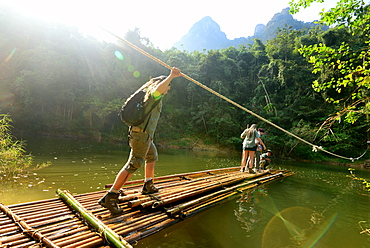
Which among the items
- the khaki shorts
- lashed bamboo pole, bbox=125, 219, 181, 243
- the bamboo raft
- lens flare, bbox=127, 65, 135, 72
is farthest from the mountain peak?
lashed bamboo pole, bbox=125, 219, 181, 243

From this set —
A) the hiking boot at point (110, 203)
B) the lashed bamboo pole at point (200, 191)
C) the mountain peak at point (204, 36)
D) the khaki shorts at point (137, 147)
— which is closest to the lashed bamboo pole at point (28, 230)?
the hiking boot at point (110, 203)

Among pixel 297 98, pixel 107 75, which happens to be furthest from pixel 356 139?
pixel 107 75

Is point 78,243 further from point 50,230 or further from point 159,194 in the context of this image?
point 159,194

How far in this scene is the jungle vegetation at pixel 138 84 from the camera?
21984 millimetres

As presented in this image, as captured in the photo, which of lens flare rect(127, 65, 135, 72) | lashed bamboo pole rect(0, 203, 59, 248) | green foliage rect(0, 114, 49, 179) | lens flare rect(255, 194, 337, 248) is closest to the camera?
lashed bamboo pole rect(0, 203, 59, 248)

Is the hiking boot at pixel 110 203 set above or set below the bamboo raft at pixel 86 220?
above

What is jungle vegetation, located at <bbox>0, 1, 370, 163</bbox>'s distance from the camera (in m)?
22.0

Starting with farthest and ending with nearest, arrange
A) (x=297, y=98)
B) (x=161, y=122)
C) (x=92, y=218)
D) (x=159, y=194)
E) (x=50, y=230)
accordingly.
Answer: (x=161, y=122) < (x=297, y=98) < (x=159, y=194) < (x=92, y=218) < (x=50, y=230)

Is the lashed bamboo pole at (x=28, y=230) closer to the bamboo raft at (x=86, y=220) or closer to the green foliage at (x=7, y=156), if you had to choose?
the bamboo raft at (x=86, y=220)

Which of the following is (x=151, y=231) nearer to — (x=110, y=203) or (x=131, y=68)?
(x=110, y=203)

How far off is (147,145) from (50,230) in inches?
50.3

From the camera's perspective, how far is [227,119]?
984 inches

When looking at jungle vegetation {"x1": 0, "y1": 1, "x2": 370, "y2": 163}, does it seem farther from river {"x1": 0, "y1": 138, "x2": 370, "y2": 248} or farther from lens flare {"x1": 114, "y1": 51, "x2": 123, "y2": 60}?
river {"x1": 0, "y1": 138, "x2": 370, "y2": 248}

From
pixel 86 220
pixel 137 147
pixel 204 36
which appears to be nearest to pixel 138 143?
pixel 137 147
